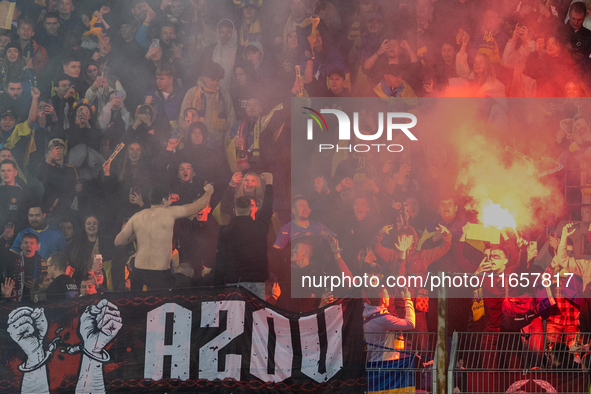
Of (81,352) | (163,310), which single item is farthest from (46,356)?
(163,310)

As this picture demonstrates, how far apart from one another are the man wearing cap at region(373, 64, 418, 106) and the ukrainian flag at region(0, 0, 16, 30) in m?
4.82

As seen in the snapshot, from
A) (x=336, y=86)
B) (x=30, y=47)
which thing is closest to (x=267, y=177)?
(x=336, y=86)

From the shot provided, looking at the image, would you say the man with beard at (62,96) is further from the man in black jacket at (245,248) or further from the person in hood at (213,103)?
the man in black jacket at (245,248)

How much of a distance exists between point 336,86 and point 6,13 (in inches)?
174

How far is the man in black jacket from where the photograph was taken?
6.75 meters

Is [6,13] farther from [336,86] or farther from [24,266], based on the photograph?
[336,86]

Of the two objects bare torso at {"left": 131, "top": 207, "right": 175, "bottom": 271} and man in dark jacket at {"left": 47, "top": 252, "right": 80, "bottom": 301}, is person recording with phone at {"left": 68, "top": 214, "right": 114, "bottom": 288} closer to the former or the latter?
man in dark jacket at {"left": 47, "top": 252, "right": 80, "bottom": 301}

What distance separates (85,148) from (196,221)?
1.71 metres

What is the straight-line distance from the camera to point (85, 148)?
715cm

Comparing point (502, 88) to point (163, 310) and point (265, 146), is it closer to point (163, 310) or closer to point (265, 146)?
point (265, 146)

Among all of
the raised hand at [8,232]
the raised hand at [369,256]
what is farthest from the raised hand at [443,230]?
the raised hand at [8,232]

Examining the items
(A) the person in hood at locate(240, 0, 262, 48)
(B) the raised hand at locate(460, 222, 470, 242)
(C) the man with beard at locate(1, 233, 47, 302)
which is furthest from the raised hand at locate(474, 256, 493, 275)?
(C) the man with beard at locate(1, 233, 47, 302)

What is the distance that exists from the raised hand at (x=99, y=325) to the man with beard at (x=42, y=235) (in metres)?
2.51

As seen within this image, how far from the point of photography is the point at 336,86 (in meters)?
7.09
